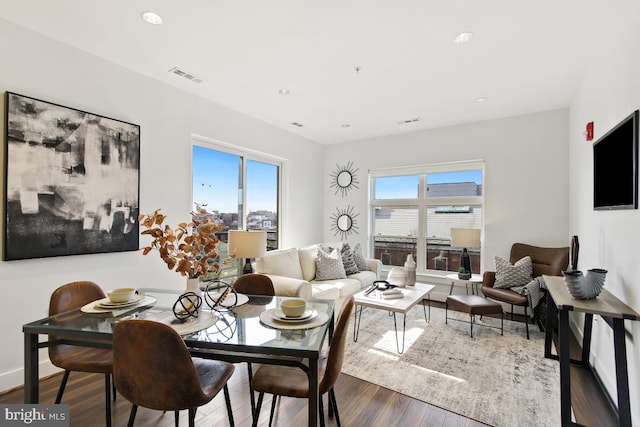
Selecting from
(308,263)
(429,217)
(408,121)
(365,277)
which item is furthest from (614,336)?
(408,121)

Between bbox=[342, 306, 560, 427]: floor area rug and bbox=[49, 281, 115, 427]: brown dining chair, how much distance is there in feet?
5.64

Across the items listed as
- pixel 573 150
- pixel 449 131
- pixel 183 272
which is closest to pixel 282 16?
pixel 183 272

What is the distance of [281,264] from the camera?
377 centimetres

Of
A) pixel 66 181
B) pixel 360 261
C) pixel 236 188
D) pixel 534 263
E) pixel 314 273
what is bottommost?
pixel 314 273

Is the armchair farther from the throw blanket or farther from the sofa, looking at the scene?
the sofa

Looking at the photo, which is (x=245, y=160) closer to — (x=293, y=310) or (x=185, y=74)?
(x=185, y=74)

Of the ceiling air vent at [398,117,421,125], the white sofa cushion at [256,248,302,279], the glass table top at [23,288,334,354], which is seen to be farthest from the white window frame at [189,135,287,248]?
the glass table top at [23,288,334,354]

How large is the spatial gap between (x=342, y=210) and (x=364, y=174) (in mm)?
774

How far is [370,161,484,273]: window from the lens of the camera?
461 centimetres

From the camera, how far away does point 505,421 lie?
1.95 meters

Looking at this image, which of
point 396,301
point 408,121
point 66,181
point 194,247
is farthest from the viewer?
point 408,121

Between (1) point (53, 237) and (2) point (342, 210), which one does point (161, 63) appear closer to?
(1) point (53, 237)

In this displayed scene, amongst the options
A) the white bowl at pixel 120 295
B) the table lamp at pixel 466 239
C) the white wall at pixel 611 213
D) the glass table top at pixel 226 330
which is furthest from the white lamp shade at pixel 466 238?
the white bowl at pixel 120 295

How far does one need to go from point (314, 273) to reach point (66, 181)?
286 centimetres
